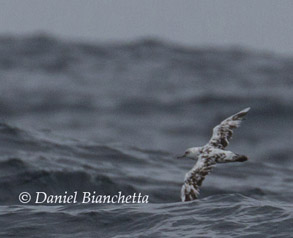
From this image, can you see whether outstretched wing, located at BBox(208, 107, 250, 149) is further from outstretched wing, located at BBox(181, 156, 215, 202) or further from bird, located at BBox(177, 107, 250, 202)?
outstretched wing, located at BBox(181, 156, 215, 202)

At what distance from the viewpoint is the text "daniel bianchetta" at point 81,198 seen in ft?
43.7

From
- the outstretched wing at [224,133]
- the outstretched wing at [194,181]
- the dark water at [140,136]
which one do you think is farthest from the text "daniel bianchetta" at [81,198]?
the outstretched wing at [194,181]

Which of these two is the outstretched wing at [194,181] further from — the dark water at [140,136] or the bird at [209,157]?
the dark water at [140,136]

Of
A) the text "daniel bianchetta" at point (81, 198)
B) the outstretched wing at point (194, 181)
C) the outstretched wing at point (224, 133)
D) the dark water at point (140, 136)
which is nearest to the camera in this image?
the dark water at point (140, 136)

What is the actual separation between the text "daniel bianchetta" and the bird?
218cm

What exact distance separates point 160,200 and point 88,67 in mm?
26032

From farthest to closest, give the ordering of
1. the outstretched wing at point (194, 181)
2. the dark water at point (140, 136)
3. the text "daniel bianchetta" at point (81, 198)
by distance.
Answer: the text "daniel bianchetta" at point (81, 198) < the outstretched wing at point (194, 181) < the dark water at point (140, 136)

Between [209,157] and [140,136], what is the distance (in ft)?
36.6

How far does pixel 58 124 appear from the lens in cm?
2427

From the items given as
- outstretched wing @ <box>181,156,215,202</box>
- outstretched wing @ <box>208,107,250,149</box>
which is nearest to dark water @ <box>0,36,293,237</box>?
outstretched wing @ <box>181,156,215,202</box>

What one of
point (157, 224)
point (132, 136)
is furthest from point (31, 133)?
point (157, 224)

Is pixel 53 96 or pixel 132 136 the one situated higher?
pixel 53 96

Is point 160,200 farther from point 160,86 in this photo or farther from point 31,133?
point 160,86

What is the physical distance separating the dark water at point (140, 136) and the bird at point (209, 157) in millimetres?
254
